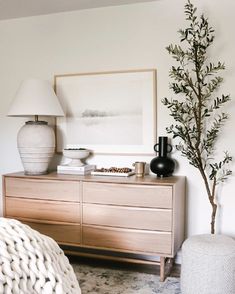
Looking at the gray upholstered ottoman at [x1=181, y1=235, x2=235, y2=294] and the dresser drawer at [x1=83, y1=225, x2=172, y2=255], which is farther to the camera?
the dresser drawer at [x1=83, y1=225, x2=172, y2=255]

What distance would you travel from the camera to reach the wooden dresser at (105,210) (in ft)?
8.13

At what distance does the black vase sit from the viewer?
2.71 m

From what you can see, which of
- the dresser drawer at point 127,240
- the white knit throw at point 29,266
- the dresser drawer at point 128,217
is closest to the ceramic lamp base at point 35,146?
the dresser drawer at point 128,217

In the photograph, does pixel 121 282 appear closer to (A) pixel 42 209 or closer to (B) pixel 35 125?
(A) pixel 42 209

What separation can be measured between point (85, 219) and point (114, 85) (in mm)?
1251

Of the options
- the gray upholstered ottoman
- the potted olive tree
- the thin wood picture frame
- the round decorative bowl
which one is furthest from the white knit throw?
the thin wood picture frame

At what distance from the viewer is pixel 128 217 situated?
256 centimetres

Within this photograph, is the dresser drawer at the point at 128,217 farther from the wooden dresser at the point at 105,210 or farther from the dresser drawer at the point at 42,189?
the dresser drawer at the point at 42,189

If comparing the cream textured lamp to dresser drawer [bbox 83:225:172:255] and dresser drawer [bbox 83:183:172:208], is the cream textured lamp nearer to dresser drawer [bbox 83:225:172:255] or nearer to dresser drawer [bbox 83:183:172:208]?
dresser drawer [bbox 83:183:172:208]

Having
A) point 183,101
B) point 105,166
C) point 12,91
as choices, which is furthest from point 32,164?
point 183,101

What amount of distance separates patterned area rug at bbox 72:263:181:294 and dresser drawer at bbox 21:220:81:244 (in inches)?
11.6

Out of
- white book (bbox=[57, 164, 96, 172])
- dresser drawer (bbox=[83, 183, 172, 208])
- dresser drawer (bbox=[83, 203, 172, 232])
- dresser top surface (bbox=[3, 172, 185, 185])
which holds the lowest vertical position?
dresser drawer (bbox=[83, 203, 172, 232])

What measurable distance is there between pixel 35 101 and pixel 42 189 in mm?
772

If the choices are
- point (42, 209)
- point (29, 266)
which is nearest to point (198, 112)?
point (42, 209)
